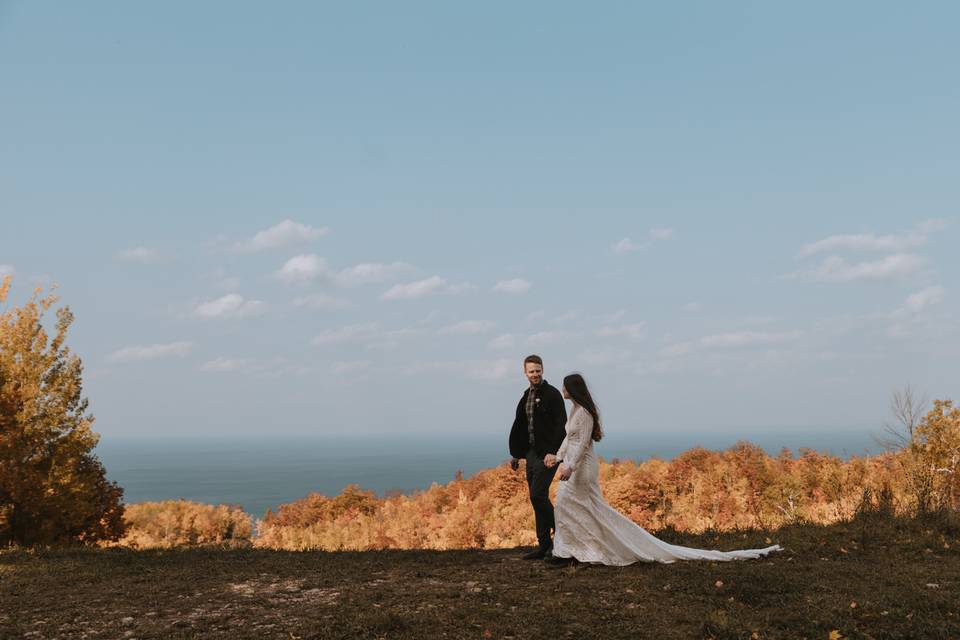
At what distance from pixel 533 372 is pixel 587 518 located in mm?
1990

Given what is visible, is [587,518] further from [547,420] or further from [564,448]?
[547,420]

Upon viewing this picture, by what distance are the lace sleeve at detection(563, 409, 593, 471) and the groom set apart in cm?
51

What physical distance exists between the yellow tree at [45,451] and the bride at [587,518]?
14692 millimetres

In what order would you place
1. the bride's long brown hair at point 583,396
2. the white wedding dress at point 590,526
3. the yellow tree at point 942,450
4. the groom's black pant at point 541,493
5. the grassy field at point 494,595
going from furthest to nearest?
the yellow tree at point 942,450 → the groom's black pant at point 541,493 → the bride's long brown hair at point 583,396 → the white wedding dress at point 590,526 → the grassy field at point 494,595

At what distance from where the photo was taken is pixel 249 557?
9.63m

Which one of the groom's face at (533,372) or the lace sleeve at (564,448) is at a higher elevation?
the groom's face at (533,372)

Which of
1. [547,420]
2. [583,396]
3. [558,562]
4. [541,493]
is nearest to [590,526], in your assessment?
[558,562]

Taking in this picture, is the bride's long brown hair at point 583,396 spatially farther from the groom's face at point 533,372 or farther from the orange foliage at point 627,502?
the orange foliage at point 627,502

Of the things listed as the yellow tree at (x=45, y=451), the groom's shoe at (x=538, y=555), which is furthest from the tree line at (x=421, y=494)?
the groom's shoe at (x=538, y=555)

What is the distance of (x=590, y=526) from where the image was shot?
26.5ft

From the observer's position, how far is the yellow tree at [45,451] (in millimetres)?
16438

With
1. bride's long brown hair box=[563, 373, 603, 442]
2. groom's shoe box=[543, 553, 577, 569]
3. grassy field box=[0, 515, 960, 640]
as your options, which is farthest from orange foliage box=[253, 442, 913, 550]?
bride's long brown hair box=[563, 373, 603, 442]

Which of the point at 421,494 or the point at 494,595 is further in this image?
the point at 421,494

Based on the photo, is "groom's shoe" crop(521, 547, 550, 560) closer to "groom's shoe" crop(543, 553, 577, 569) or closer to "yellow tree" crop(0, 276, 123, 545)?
"groom's shoe" crop(543, 553, 577, 569)
